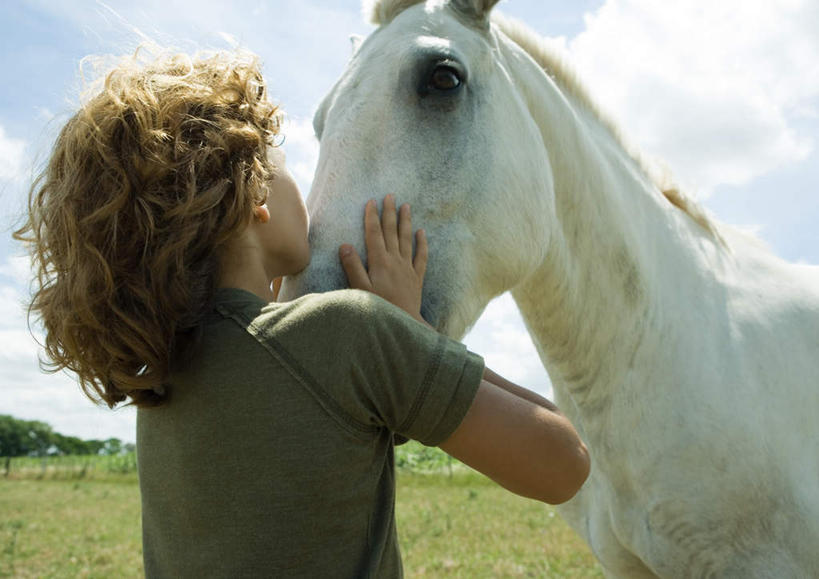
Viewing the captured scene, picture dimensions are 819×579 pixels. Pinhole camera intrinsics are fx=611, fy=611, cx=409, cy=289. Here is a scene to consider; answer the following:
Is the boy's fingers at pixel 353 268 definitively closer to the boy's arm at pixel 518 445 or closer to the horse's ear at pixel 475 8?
the boy's arm at pixel 518 445

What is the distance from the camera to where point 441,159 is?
1603mm

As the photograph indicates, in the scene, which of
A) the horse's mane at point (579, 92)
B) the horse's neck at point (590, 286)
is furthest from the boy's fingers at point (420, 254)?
the horse's mane at point (579, 92)

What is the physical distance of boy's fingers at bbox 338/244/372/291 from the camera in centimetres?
133

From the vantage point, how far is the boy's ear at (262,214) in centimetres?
127

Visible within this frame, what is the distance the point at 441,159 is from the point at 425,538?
6.67 metres

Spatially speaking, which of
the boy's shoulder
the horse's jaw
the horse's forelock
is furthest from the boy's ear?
the horse's forelock

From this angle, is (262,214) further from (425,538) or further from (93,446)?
(93,446)

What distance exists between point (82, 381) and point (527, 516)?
27.0 ft

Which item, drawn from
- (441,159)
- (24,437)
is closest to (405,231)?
(441,159)

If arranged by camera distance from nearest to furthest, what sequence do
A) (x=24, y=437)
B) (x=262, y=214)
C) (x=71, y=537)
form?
(x=262, y=214), (x=71, y=537), (x=24, y=437)

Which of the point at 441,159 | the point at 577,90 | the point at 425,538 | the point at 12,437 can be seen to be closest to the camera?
the point at 441,159

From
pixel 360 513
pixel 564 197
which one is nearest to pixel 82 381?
pixel 360 513

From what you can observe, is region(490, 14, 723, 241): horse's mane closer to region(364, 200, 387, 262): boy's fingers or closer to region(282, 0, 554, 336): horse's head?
region(282, 0, 554, 336): horse's head

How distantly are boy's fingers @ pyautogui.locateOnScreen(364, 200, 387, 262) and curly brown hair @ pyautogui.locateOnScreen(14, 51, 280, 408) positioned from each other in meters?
0.25
